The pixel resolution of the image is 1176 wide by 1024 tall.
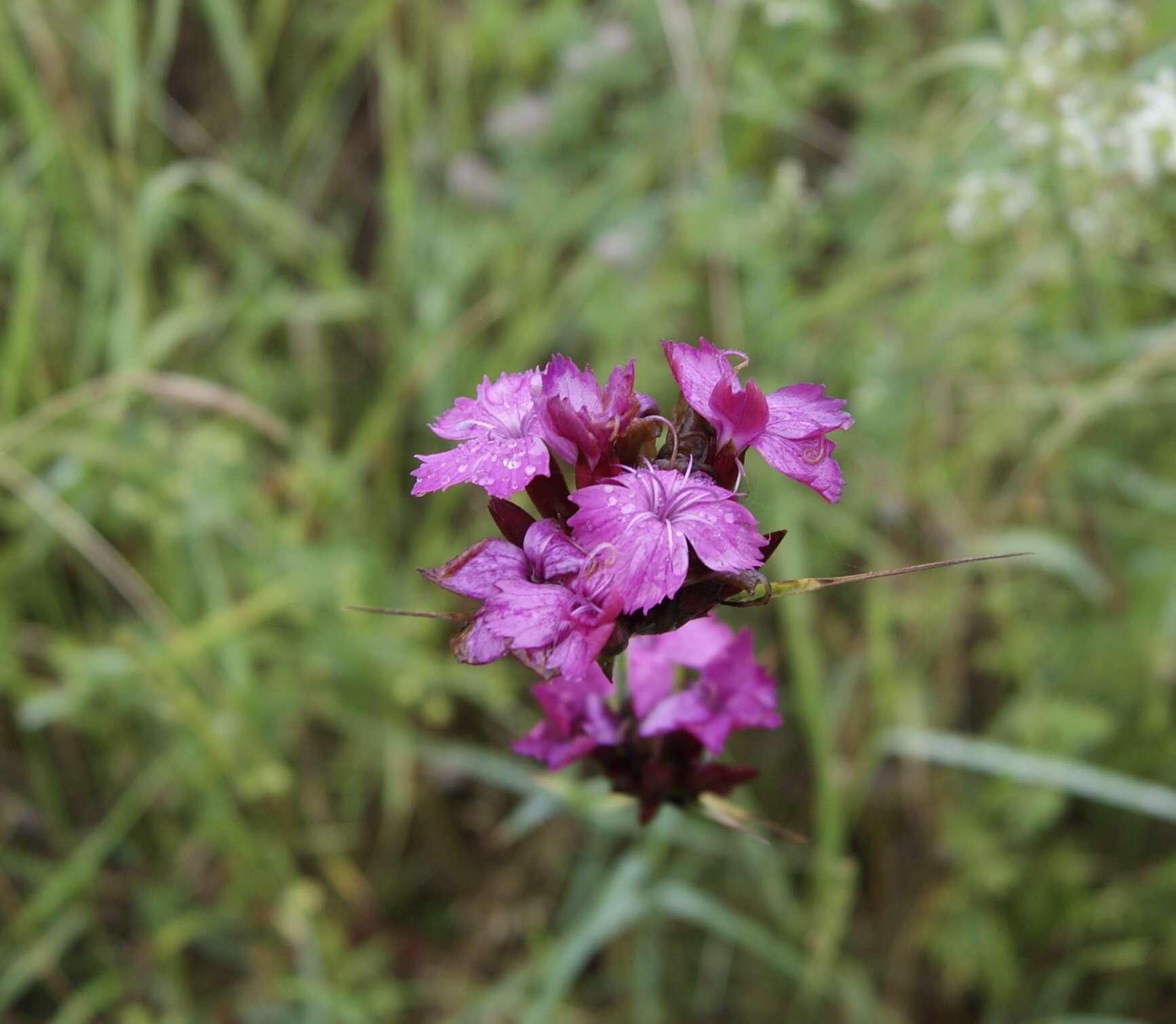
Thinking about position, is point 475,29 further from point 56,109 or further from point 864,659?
point 864,659

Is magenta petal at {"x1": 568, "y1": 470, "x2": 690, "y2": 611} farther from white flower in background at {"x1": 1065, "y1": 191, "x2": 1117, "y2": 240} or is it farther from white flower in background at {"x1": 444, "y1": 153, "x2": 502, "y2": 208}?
white flower in background at {"x1": 444, "y1": 153, "x2": 502, "y2": 208}

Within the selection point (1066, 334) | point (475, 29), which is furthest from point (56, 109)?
point (1066, 334)

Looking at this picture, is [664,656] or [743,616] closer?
[664,656]

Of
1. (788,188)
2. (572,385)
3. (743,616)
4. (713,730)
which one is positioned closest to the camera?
(572,385)

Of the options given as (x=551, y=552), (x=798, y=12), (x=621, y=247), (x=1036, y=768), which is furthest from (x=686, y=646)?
(x=621, y=247)

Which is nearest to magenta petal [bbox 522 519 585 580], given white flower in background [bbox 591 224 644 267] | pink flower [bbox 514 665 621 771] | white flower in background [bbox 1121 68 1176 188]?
pink flower [bbox 514 665 621 771]

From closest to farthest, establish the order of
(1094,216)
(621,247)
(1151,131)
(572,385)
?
(572,385)
(1151,131)
(1094,216)
(621,247)

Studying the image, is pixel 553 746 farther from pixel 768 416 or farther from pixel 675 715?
pixel 768 416
